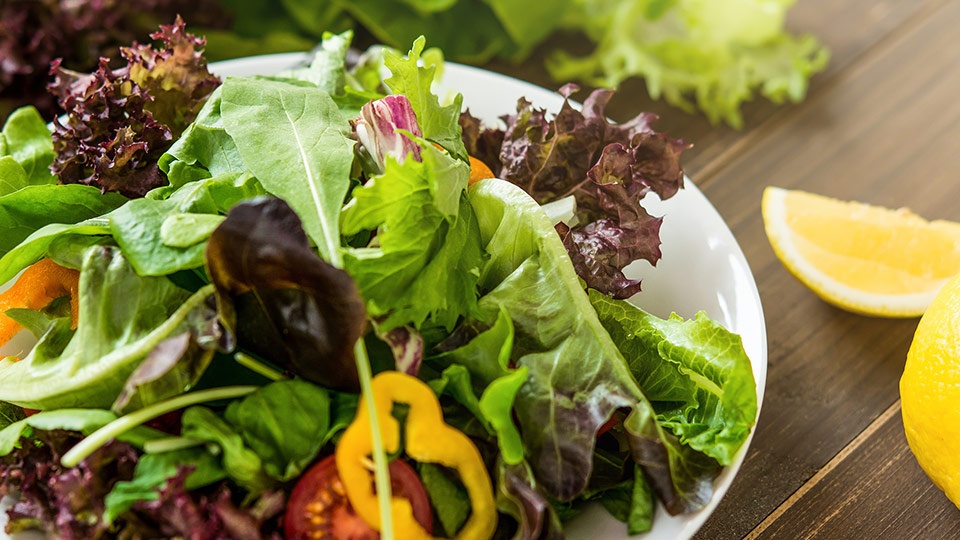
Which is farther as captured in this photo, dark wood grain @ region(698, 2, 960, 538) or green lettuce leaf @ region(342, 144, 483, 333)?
dark wood grain @ region(698, 2, 960, 538)

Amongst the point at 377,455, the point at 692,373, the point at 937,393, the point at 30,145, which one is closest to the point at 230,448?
the point at 377,455

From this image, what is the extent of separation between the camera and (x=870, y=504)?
4.58 ft

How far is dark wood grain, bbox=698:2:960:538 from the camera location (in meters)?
1.48

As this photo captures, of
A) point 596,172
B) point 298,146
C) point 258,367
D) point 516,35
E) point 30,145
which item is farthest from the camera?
point 516,35

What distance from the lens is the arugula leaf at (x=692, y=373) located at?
1.11m

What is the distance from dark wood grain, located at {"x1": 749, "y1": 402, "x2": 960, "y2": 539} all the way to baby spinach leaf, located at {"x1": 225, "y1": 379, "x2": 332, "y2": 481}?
69cm

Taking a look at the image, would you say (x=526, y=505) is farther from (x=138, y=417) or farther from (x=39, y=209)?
(x=39, y=209)

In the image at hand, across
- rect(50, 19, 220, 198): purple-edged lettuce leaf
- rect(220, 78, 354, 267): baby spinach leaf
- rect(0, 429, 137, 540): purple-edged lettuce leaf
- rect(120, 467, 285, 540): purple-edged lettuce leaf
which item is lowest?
rect(0, 429, 137, 540): purple-edged lettuce leaf

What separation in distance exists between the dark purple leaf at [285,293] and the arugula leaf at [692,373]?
393mm

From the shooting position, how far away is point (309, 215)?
115 cm

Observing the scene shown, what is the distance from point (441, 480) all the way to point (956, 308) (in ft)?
2.49

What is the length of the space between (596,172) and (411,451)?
1.75 ft

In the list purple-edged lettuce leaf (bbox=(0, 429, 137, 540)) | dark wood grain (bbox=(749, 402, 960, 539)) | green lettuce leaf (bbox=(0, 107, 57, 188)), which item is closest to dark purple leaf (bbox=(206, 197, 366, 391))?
purple-edged lettuce leaf (bbox=(0, 429, 137, 540))

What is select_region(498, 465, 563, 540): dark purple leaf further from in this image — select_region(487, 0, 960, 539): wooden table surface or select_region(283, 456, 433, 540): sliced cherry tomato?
select_region(487, 0, 960, 539): wooden table surface
